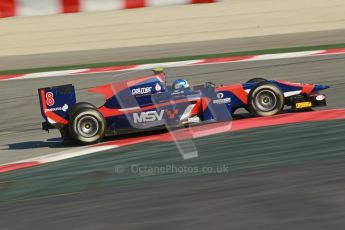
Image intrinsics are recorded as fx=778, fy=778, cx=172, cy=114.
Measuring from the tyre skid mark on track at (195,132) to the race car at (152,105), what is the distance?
0.13m

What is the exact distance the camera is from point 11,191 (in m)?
7.46

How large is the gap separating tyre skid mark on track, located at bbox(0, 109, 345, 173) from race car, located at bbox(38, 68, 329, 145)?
0.13m

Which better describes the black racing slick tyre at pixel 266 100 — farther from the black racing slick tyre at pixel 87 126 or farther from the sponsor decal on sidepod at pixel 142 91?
the black racing slick tyre at pixel 87 126

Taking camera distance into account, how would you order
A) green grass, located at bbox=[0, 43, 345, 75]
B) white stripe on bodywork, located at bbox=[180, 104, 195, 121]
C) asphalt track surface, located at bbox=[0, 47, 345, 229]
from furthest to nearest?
1. green grass, located at bbox=[0, 43, 345, 75]
2. white stripe on bodywork, located at bbox=[180, 104, 195, 121]
3. asphalt track surface, located at bbox=[0, 47, 345, 229]

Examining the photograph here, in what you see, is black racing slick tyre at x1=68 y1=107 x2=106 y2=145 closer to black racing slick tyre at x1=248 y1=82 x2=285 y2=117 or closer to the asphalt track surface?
black racing slick tyre at x1=248 y1=82 x2=285 y2=117

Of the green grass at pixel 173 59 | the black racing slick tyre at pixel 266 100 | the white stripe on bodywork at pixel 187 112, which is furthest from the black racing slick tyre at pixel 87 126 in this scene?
the green grass at pixel 173 59

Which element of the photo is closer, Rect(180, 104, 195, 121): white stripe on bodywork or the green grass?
Rect(180, 104, 195, 121): white stripe on bodywork

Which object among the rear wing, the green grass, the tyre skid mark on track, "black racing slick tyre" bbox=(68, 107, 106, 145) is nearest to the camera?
the tyre skid mark on track

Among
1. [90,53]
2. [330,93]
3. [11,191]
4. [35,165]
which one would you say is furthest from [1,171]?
[90,53]

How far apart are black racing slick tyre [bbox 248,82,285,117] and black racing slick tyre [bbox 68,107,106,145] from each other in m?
1.92

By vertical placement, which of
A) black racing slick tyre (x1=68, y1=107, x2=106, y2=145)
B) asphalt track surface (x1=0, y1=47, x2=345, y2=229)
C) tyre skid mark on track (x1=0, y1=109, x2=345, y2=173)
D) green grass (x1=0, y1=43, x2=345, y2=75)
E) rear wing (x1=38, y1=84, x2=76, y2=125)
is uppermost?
green grass (x1=0, y1=43, x2=345, y2=75)

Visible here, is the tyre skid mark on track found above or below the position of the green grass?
below

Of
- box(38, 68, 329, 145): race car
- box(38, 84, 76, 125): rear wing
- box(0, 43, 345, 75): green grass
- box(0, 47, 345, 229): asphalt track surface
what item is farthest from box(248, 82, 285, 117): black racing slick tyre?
box(0, 43, 345, 75): green grass

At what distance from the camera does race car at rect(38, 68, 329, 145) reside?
9.77m
